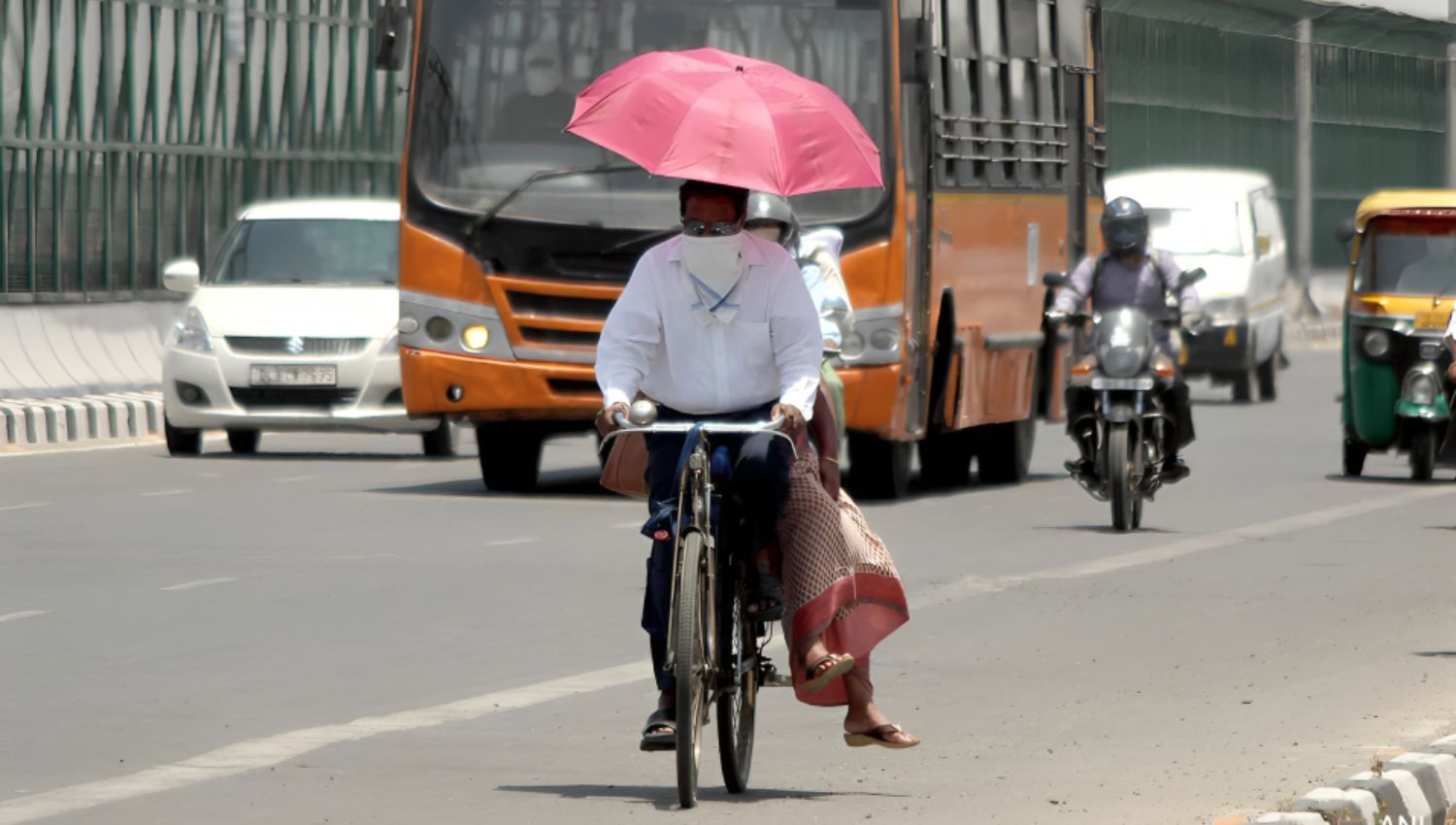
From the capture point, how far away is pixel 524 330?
1909cm

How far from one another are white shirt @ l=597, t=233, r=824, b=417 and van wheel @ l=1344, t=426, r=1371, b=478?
576 inches

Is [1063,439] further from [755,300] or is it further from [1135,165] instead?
[1135,165]

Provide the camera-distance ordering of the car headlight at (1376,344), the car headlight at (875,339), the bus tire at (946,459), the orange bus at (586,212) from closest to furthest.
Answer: the car headlight at (875,339) < the orange bus at (586,212) < the bus tire at (946,459) < the car headlight at (1376,344)

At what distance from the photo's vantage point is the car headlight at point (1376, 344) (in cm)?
2225

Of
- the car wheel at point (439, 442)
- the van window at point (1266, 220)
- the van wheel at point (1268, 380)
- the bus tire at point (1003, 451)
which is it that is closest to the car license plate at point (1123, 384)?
the bus tire at point (1003, 451)

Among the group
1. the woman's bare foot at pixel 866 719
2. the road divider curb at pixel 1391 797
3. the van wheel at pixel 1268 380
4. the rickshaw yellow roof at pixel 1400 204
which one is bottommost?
the van wheel at pixel 1268 380

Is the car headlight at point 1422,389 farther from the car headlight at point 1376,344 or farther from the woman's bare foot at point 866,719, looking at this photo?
the woman's bare foot at point 866,719

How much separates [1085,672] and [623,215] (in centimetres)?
801

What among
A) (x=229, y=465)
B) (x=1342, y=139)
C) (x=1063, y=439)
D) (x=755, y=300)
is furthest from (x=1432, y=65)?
(x=755, y=300)

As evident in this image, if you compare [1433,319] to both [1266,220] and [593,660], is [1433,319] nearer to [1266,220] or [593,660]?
[593,660]

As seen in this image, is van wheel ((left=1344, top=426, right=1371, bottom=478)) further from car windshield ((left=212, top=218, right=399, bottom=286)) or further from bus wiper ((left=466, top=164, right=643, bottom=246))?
car windshield ((left=212, top=218, right=399, bottom=286))

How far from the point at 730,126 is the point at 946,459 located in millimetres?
13272

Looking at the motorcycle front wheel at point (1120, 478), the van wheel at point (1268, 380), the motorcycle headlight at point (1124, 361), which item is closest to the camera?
the motorcycle front wheel at point (1120, 478)

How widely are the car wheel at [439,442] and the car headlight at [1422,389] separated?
649 centimetres
